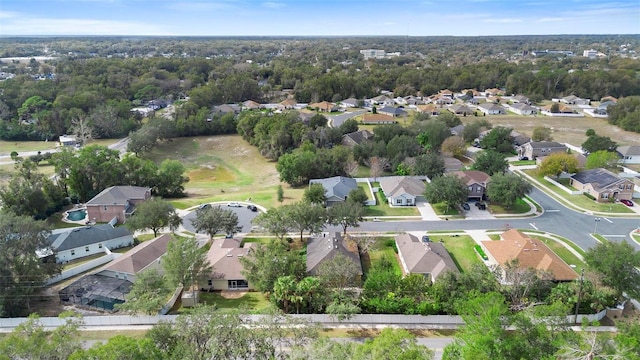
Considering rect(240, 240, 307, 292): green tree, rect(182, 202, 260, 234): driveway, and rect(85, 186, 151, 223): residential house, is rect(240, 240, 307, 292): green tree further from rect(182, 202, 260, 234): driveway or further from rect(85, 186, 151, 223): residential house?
rect(85, 186, 151, 223): residential house

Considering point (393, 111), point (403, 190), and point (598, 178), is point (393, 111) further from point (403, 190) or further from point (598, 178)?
point (403, 190)

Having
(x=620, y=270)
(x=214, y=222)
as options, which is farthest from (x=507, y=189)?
(x=214, y=222)

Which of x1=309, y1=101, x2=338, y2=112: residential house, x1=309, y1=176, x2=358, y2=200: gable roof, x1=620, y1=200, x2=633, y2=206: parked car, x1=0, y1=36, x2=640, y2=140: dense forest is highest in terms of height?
x1=0, y1=36, x2=640, y2=140: dense forest

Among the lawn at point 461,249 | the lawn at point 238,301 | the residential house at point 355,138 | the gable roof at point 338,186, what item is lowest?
the lawn at point 238,301

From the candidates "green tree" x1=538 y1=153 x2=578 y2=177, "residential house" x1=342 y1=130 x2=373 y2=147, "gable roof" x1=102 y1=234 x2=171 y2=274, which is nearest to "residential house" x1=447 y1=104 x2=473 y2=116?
"residential house" x1=342 y1=130 x2=373 y2=147

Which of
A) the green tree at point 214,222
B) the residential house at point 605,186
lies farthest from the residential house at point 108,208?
the residential house at point 605,186

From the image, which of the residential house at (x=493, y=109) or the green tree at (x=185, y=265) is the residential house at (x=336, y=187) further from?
the residential house at (x=493, y=109)
